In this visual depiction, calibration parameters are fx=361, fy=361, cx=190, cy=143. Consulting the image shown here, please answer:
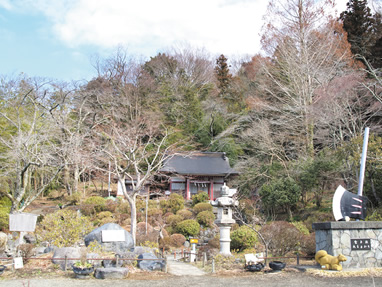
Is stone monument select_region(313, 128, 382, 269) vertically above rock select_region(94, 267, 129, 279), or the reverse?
stone monument select_region(313, 128, 382, 269)

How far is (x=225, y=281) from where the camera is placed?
8.68 meters

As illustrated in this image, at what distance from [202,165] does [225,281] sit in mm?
19837

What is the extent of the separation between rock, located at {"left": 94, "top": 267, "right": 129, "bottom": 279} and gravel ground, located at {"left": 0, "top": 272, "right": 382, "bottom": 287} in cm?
21

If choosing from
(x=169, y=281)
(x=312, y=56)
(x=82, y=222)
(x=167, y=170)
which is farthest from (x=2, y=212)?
(x=312, y=56)

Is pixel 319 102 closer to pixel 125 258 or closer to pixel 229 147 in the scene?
pixel 229 147

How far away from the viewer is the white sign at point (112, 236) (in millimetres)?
11411

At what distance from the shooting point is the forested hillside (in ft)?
53.3

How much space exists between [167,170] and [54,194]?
1053 cm

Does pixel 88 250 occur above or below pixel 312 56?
below

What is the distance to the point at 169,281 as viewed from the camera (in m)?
8.78

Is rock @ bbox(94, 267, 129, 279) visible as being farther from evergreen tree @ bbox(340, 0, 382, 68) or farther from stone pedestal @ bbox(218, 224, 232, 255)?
evergreen tree @ bbox(340, 0, 382, 68)

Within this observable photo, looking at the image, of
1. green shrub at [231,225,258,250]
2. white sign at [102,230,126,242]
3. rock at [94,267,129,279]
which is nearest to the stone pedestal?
green shrub at [231,225,258,250]

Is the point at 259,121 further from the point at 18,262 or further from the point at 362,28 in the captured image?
the point at 18,262

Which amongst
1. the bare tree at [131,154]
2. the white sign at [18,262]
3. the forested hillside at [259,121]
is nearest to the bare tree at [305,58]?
the forested hillside at [259,121]
